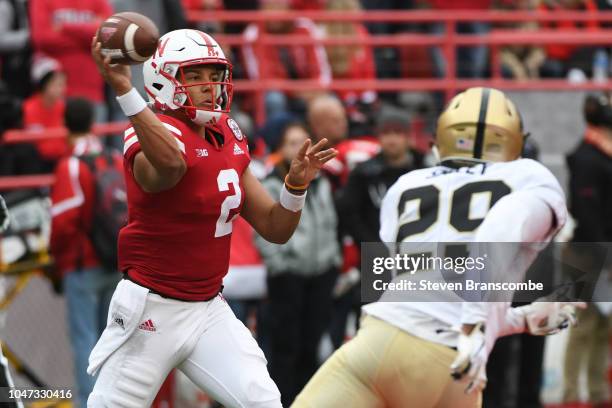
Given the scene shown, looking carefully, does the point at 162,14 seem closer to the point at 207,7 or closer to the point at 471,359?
the point at 207,7

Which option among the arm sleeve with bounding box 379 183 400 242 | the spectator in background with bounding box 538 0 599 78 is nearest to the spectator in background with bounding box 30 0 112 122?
the spectator in background with bounding box 538 0 599 78

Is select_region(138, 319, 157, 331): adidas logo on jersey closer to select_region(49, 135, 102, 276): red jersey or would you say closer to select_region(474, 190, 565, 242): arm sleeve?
select_region(474, 190, 565, 242): arm sleeve

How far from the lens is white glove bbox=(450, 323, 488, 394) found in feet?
17.9

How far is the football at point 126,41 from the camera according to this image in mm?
5102

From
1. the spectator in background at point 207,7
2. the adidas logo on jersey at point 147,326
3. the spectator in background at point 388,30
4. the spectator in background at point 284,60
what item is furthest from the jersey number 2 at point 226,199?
the spectator in background at point 388,30

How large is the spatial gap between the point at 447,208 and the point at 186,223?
3.73 feet

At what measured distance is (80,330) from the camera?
8.95 m

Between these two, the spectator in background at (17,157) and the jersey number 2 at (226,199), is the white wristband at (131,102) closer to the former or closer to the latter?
the jersey number 2 at (226,199)

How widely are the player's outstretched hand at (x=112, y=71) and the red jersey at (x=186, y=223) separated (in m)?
0.38

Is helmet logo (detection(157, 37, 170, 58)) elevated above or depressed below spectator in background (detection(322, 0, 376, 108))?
above

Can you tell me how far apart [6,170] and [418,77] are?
3815 mm

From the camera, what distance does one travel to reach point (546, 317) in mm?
6090

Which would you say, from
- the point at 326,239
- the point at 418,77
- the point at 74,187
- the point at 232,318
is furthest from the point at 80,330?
the point at 418,77

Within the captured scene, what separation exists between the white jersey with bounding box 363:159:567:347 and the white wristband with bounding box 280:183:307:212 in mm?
471
